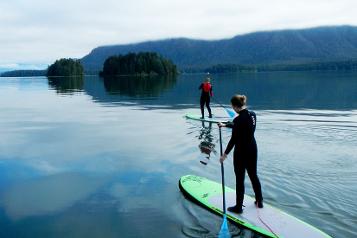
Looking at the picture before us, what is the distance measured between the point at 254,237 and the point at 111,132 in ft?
41.3

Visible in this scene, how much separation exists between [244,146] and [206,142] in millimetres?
8318

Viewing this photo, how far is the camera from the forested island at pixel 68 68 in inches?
6604

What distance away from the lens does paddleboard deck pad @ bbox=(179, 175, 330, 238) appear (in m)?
7.92

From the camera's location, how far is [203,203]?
31.6 ft

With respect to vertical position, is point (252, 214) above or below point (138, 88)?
below

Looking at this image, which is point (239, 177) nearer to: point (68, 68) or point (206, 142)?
point (206, 142)

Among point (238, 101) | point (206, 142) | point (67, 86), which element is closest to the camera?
point (238, 101)

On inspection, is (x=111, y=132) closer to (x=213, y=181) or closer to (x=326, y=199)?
Answer: (x=213, y=181)

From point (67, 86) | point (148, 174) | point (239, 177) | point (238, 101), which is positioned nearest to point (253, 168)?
point (239, 177)

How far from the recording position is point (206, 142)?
17.1 m

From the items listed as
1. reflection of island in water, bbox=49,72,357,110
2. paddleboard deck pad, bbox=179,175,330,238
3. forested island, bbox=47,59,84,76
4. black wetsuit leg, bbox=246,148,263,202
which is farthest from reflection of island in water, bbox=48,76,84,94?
forested island, bbox=47,59,84,76

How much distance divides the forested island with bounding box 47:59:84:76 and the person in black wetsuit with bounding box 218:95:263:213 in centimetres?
16644

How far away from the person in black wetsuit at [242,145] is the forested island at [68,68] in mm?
166441

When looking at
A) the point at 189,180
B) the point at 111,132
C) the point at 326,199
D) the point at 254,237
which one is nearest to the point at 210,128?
the point at 111,132
